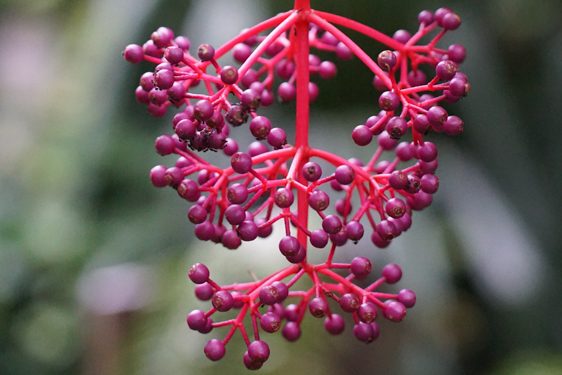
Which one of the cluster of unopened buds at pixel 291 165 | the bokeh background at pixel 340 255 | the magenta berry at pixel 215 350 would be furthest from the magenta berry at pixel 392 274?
the bokeh background at pixel 340 255

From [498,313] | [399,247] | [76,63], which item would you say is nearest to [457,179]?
[399,247]

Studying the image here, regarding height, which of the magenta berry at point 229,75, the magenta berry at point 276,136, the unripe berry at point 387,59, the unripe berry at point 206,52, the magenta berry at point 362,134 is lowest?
the magenta berry at point 276,136

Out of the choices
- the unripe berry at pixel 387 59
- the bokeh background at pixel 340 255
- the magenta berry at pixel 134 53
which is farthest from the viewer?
the bokeh background at pixel 340 255

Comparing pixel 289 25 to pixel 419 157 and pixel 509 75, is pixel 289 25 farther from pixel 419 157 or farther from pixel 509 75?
pixel 509 75

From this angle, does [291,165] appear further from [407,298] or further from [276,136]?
[407,298]

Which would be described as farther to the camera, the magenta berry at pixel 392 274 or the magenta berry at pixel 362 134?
the magenta berry at pixel 392 274

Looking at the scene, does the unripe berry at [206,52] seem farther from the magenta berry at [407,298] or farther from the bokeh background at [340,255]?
the bokeh background at [340,255]

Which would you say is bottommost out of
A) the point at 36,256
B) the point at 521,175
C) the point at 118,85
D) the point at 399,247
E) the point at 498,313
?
the point at 36,256

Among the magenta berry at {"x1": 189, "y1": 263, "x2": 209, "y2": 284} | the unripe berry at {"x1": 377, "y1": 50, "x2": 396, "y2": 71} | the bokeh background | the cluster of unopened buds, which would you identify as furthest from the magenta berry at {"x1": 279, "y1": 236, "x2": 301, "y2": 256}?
the bokeh background

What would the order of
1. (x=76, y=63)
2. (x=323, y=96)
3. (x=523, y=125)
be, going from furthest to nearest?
(x=76, y=63), (x=323, y=96), (x=523, y=125)
